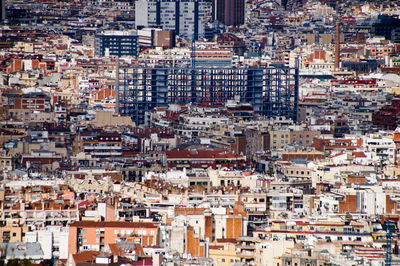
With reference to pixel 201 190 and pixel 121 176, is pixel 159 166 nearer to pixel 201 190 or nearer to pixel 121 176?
pixel 121 176

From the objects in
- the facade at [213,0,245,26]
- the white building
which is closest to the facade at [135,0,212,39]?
the facade at [213,0,245,26]

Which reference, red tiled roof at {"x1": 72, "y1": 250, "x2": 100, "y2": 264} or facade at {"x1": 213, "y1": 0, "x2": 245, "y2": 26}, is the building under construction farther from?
facade at {"x1": 213, "y1": 0, "x2": 245, "y2": 26}

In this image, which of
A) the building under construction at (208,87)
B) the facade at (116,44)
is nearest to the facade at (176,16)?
the facade at (116,44)

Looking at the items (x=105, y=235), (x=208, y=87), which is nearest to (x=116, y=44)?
(x=208, y=87)

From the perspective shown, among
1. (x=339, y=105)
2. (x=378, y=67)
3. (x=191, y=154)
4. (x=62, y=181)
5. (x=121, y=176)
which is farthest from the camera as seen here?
(x=378, y=67)

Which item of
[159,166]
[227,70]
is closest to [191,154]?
[159,166]

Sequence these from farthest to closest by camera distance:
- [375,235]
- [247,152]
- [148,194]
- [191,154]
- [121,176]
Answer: [247,152], [191,154], [121,176], [148,194], [375,235]
